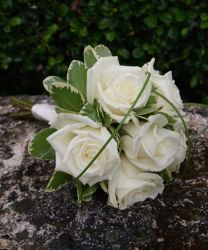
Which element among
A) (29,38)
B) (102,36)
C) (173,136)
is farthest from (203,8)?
(173,136)

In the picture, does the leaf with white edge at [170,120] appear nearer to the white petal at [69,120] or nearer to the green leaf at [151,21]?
the white petal at [69,120]

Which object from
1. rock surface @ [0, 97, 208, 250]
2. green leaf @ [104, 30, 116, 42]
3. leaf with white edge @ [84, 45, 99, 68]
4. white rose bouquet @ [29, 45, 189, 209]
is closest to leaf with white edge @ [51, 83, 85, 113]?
white rose bouquet @ [29, 45, 189, 209]

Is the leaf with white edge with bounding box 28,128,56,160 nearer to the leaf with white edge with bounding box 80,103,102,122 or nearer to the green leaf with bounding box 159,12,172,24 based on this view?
the leaf with white edge with bounding box 80,103,102,122

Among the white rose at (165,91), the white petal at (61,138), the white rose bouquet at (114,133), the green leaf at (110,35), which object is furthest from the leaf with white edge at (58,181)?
the green leaf at (110,35)

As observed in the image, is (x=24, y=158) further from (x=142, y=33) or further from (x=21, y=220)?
(x=142, y=33)

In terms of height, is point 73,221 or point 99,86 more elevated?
point 99,86

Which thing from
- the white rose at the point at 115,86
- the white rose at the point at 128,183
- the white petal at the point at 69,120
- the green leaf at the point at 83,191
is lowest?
the green leaf at the point at 83,191
